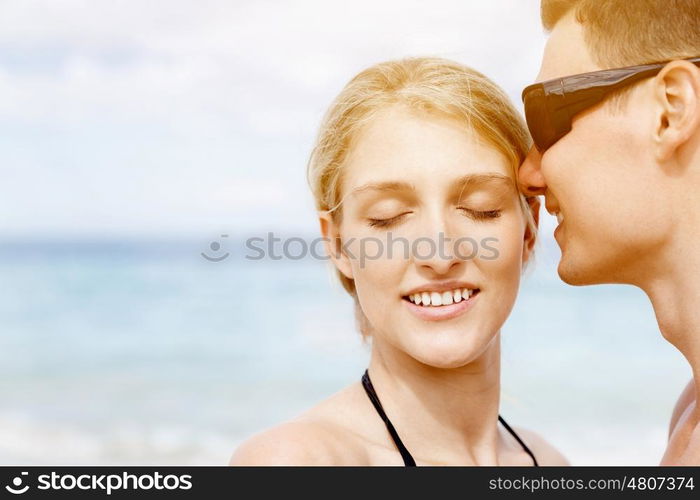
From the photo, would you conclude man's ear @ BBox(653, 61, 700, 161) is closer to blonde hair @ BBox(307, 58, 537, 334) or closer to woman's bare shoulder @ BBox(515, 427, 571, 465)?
blonde hair @ BBox(307, 58, 537, 334)

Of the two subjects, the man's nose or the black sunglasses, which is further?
the man's nose

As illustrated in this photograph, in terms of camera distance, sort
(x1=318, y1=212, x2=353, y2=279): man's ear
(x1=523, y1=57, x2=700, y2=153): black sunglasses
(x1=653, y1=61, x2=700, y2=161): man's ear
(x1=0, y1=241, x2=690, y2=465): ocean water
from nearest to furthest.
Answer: (x1=653, y1=61, x2=700, y2=161): man's ear → (x1=523, y1=57, x2=700, y2=153): black sunglasses → (x1=318, y1=212, x2=353, y2=279): man's ear → (x1=0, y1=241, x2=690, y2=465): ocean water

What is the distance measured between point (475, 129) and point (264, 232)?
2247 centimetres

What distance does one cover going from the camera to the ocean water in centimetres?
1379

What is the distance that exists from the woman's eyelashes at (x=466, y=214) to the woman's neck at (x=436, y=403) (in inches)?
20.9

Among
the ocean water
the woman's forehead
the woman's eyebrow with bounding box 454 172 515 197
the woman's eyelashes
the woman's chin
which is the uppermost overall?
the ocean water

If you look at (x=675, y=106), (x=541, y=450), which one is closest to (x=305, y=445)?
(x=541, y=450)

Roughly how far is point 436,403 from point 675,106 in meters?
1.39

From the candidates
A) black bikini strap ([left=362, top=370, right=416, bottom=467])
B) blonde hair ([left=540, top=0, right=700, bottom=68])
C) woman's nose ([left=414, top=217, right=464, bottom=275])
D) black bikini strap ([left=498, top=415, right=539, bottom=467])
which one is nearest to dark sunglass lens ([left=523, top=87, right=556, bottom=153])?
blonde hair ([left=540, top=0, right=700, bottom=68])

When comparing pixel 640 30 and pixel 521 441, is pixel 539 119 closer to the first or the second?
pixel 640 30

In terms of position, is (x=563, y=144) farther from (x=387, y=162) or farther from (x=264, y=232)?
(x=264, y=232)

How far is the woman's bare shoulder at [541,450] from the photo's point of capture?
4027 mm

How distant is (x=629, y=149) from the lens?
3170 mm

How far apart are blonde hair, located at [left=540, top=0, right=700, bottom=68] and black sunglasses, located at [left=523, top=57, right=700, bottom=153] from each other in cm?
5
